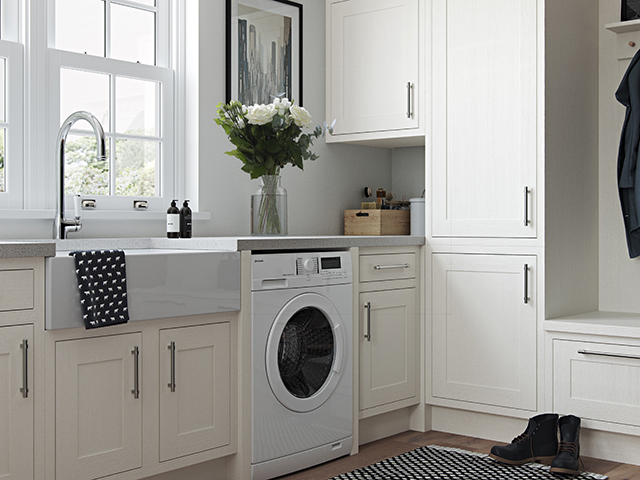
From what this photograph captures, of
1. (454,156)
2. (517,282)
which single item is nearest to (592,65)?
(454,156)

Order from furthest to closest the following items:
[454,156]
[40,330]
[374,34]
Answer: [374,34] → [454,156] → [40,330]

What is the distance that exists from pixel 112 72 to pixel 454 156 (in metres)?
1.50

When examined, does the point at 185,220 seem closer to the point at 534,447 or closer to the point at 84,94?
the point at 84,94

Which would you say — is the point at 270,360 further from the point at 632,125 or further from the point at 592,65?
the point at 592,65

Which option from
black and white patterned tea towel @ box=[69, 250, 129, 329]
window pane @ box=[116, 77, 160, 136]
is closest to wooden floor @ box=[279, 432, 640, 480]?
black and white patterned tea towel @ box=[69, 250, 129, 329]

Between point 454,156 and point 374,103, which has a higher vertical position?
point 374,103

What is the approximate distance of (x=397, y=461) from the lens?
2871 millimetres

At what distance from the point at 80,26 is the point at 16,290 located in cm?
134

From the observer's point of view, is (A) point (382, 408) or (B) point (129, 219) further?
(A) point (382, 408)

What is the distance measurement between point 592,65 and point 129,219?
2.24 metres

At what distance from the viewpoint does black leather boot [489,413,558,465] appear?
284 cm

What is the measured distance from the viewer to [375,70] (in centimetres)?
356

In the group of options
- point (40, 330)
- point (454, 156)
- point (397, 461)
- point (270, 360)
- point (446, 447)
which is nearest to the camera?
point (40, 330)

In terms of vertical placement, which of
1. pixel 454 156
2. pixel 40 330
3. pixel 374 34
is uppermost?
pixel 374 34
